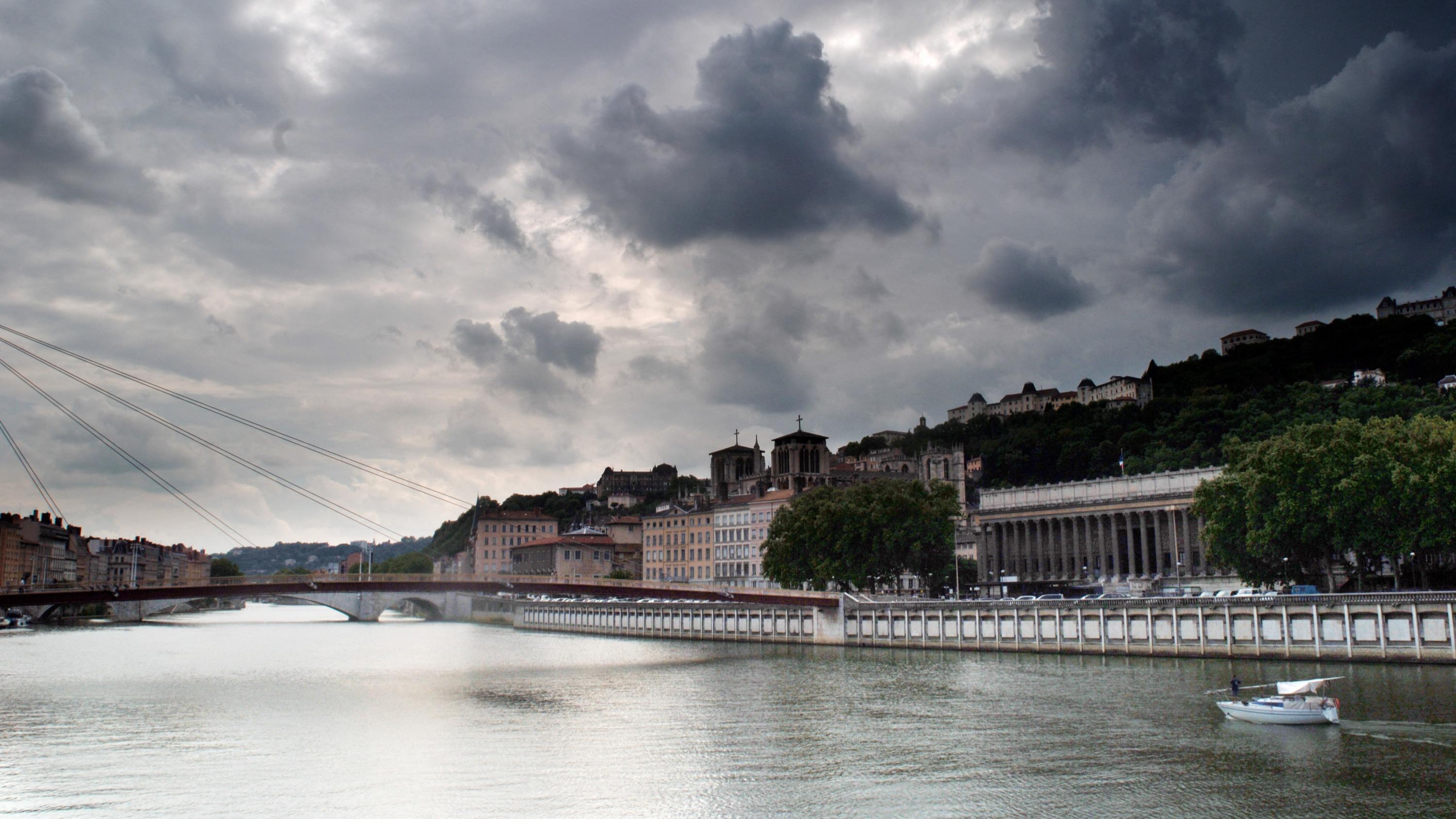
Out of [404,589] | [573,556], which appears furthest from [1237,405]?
[404,589]

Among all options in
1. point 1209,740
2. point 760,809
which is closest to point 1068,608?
point 1209,740

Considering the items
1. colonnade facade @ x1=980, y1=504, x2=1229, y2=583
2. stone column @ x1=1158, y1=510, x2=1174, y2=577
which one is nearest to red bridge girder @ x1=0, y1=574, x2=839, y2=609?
colonnade facade @ x1=980, y1=504, x2=1229, y2=583

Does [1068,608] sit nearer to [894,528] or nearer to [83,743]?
[894,528]

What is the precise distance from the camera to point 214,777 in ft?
97.0

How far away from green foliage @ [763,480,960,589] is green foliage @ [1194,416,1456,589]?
2482cm

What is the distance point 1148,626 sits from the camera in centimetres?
6031

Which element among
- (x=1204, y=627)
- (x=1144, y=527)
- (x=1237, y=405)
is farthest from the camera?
Result: (x=1237, y=405)

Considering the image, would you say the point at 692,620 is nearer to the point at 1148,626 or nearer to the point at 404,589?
the point at 404,589

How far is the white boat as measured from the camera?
3512cm

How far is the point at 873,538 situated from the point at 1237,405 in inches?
3311

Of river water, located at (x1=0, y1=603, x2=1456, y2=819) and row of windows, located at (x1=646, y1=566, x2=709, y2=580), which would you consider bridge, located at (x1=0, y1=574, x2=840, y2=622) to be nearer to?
river water, located at (x1=0, y1=603, x2=1456, y2=819)

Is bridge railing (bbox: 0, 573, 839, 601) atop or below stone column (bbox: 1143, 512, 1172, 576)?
below

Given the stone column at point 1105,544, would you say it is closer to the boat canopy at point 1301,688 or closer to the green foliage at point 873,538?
the green foliage at point 873,538

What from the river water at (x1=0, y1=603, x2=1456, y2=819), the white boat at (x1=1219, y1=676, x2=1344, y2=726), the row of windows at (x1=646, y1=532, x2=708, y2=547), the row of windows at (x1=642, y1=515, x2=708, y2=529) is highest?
the row of windows at (x1=642, y1=515, x2=708, y2=529)
